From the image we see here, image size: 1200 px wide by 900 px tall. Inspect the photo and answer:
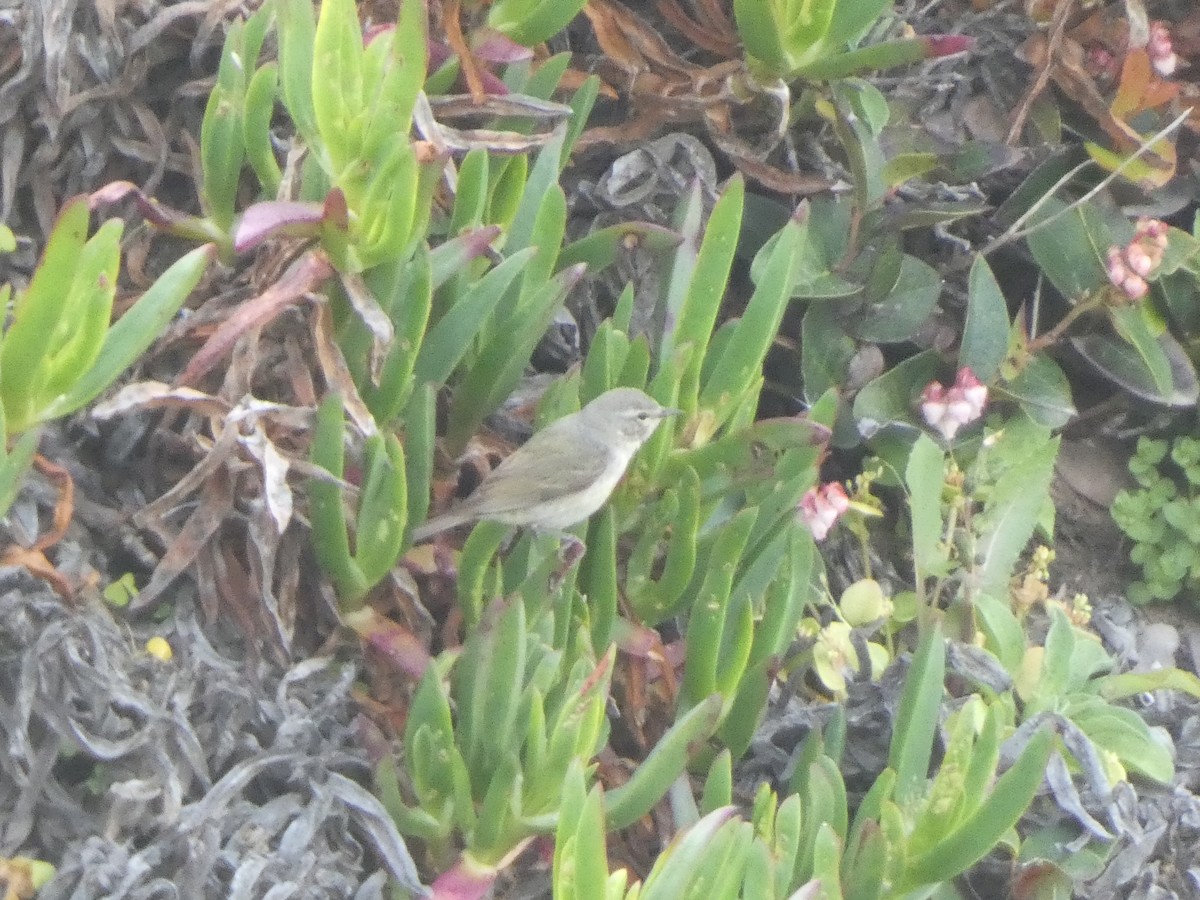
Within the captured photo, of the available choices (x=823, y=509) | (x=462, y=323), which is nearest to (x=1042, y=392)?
(x=823, y=509)

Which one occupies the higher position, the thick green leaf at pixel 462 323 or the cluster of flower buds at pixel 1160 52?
the thick green leaf at pixel 462 323

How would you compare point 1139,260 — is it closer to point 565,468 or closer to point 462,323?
point 565,468

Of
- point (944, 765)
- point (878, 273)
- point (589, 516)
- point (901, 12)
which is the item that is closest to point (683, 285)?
point (589, 516)

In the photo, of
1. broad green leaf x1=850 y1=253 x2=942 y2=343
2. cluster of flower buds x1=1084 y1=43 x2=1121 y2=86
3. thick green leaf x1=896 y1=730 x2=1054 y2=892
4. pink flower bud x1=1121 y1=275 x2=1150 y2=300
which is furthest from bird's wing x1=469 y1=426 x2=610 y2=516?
cluster of flower buds x1=1084 y1=43 x2=1121 y2=86

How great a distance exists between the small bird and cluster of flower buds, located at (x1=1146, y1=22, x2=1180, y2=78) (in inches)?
61.5

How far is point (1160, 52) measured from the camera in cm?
330

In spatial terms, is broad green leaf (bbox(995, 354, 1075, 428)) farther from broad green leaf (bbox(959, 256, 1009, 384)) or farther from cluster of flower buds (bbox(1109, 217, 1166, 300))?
cluster of flower buds (bbox(1109, 217, 1166, 300))

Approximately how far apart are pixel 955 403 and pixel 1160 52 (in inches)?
38.9

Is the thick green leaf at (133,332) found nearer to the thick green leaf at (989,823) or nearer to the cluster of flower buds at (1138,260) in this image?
the thick green leaf at (989,823)

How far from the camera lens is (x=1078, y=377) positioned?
11.3ft

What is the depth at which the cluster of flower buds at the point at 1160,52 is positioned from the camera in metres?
3.29

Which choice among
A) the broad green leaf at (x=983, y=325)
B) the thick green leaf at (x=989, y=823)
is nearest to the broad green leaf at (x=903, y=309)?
the broad green leaf at (x=983, y=325)

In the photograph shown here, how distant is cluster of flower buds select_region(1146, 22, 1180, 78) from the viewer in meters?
3.29

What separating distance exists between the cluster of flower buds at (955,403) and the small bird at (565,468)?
725 millimetres
